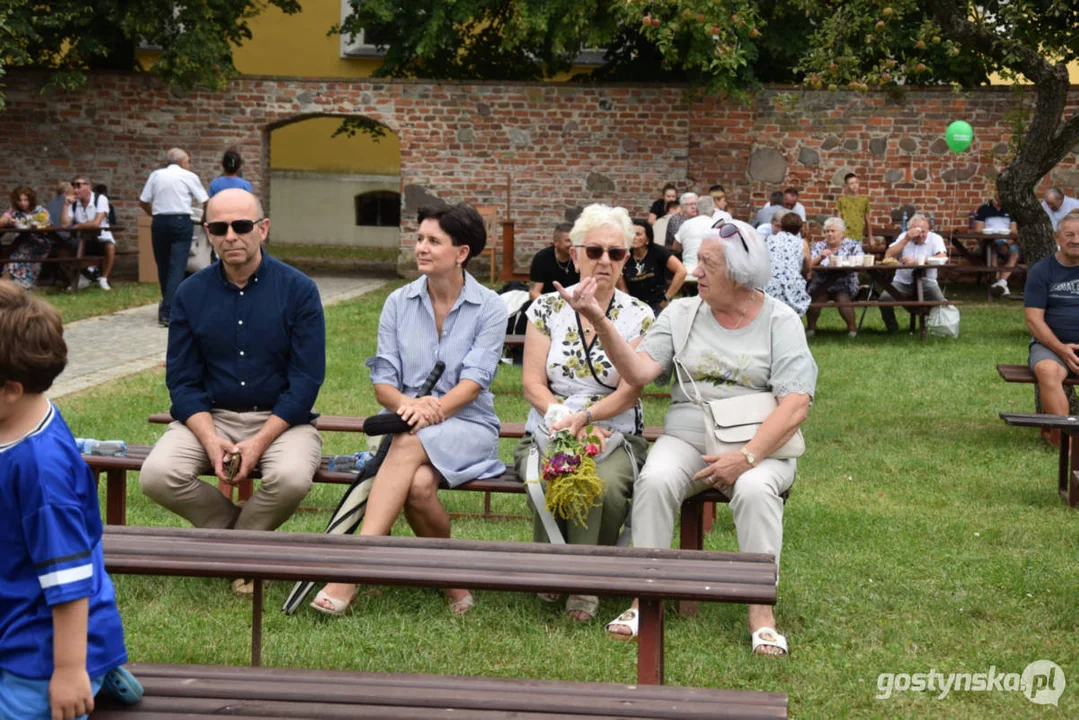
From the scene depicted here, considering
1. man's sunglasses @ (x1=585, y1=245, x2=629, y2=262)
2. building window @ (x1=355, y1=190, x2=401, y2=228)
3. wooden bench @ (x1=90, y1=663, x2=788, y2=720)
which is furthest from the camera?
building window @ (x1=355, y1=190, x2=401, y2=228)

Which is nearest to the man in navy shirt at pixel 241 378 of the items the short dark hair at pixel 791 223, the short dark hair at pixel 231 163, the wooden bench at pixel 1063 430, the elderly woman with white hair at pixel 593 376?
the elderly woman with white hair at pixel 593 376

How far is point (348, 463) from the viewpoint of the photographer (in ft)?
18.1

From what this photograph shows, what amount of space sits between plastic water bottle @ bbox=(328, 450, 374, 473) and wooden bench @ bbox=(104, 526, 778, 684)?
1327 millimetres

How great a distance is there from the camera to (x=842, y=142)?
19.4m

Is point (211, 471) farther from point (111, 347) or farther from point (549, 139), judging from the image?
point (549, 139)

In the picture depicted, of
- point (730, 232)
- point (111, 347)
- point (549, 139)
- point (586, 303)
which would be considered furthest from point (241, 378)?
point (549, 139)

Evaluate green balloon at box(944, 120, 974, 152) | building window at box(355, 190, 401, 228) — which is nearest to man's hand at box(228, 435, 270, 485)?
green balloon at box(944, 120, 974, 152)

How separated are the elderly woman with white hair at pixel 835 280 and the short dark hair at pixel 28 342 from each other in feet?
39.7

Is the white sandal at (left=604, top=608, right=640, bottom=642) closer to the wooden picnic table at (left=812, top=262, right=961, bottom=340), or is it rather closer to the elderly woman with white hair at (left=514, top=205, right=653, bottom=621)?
the elderly woman with white hair at (left=514, top=205, right=653, bottom=621)

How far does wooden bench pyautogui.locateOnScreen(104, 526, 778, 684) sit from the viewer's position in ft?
12.1

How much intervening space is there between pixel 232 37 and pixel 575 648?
17736mm

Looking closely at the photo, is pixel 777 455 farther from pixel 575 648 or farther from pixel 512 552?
pixel 512 552

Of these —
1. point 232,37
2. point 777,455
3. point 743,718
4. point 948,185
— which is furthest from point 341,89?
point 743,718

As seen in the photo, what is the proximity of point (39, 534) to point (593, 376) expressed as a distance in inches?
118
